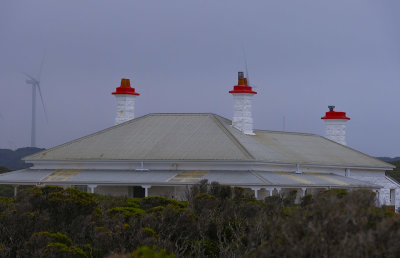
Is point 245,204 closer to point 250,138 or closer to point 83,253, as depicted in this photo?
point 83,253

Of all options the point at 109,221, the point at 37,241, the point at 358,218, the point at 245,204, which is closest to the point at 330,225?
the point at 358,218

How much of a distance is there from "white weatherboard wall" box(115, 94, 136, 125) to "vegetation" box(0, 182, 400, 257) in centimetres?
1770

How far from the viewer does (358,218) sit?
14359mm

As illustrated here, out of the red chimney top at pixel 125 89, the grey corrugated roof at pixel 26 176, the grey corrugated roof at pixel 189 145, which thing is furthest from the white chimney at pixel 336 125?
the grey corrugated roof at pixel 26 176

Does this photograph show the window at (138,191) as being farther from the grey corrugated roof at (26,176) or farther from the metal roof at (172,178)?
the grey corrugated roof at (26,176)

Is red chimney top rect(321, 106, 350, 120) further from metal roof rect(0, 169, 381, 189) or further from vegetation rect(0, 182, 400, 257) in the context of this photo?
vegetation rect(0, 182, 400, 257)

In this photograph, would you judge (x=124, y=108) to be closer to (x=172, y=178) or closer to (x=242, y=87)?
(x=242, y=87)

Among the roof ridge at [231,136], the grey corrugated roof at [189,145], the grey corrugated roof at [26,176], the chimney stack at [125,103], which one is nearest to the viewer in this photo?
the grey corrugated roof at [26,176]

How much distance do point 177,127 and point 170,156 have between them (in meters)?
4.29

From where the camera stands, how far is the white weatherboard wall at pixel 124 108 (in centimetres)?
4875

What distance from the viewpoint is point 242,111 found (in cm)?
4488

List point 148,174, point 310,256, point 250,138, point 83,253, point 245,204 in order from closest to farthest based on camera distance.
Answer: point 310,256 < point 83,253 < point 245,204 < point 148,174 < point 250,138

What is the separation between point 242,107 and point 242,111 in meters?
0.20

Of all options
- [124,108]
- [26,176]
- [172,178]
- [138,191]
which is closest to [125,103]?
[124,108]
